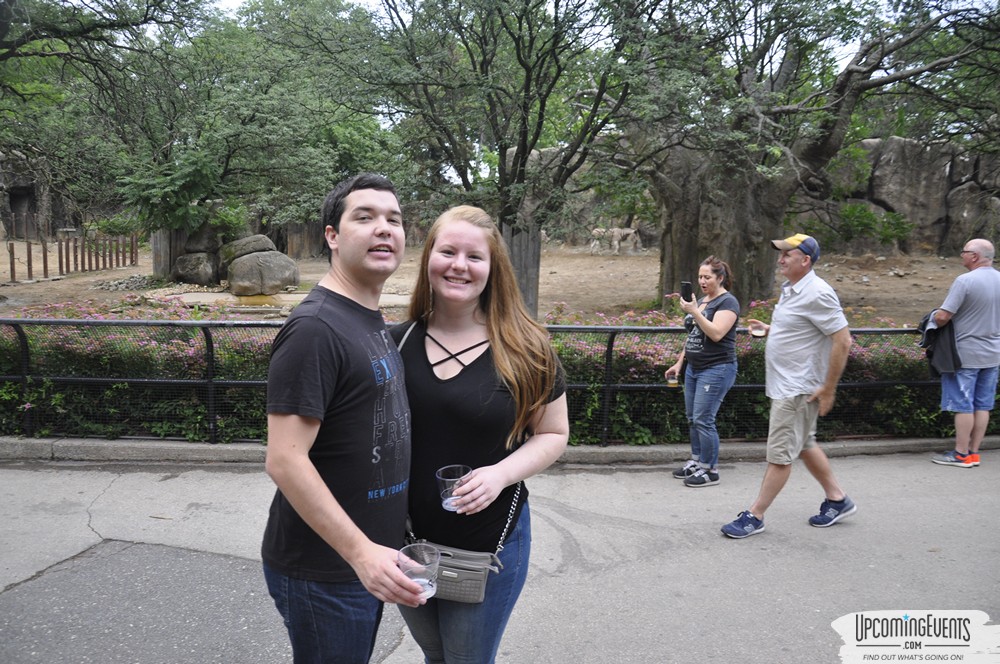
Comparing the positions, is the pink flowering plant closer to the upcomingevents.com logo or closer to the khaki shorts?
the khaki shorts

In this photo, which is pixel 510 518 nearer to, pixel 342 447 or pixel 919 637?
pixel 342 447

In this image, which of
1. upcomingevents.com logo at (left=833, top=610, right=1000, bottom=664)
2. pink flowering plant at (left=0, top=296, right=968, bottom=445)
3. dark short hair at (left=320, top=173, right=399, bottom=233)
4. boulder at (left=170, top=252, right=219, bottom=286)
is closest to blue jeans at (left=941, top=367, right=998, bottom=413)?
pink flowering plant at (left=0, top=296, right=968, bottom=445)

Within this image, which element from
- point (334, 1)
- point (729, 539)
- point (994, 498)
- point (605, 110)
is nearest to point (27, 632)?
point (729, 539)

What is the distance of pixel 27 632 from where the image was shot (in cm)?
342

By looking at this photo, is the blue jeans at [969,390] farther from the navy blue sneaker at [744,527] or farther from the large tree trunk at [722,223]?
the large tree trunk at [722,223]

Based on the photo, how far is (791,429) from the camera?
4496mm

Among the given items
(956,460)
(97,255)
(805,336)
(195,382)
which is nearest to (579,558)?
(805,336)

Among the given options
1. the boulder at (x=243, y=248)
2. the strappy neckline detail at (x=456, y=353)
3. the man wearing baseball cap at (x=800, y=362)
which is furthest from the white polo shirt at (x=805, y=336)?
the boulder at (x=243, y=248)

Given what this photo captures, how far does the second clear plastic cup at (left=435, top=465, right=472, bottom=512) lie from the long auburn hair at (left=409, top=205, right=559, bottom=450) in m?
0.19

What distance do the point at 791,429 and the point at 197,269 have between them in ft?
61.2

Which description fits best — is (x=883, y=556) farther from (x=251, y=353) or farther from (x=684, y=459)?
(x=251, y=353)

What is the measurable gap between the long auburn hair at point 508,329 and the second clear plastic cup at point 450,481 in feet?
0.62

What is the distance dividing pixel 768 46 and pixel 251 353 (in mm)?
9353

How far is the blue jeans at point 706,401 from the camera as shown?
546 centimetres
